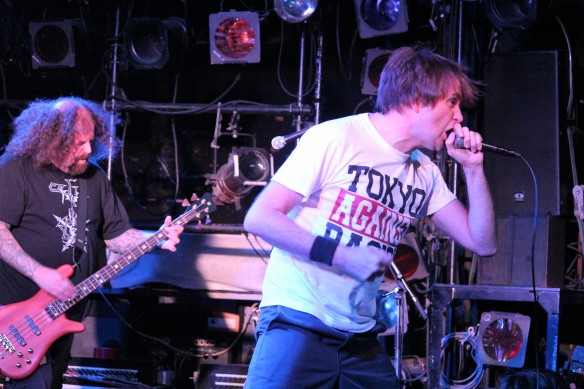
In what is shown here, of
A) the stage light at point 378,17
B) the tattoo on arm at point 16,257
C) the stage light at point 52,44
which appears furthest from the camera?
the stage light at point 52,44

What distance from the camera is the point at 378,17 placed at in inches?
229

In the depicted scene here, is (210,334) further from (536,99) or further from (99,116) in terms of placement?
(536,99)

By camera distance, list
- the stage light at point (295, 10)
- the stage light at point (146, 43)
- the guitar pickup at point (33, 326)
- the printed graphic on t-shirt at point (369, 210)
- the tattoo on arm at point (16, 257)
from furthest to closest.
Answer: the stage light at point (146, 43) → the stage light at point (295, 10) → the guitar pickup at point (33, 326) → the tattoo on arm at point (16, 257) → the printed graphic on t-shirt at point (369, 210)

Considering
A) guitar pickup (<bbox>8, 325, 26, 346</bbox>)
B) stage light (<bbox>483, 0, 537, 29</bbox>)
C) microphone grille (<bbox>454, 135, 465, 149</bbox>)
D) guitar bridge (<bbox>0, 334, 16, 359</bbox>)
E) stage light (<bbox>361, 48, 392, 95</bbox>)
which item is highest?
stage light (<bbox>483, 0, 537, 29</bbox>)

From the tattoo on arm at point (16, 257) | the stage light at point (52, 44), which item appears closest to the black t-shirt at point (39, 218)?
the tattoo on arm at point (16, 257)

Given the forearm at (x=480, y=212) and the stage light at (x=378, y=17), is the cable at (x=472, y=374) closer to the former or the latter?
the forearm at (x=480, y=212)

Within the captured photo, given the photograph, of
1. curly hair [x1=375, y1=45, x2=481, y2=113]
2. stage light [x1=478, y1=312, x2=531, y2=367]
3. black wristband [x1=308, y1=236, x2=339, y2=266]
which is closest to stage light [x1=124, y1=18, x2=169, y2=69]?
stage light [x1=478, y1=312, x2=531, y2=367]

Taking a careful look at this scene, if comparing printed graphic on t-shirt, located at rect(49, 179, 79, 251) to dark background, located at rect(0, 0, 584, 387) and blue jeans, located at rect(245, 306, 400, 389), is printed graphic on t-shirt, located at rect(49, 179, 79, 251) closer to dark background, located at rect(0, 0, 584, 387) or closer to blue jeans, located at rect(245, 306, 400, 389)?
dark background, located at rect(0, 0, 584, 387)

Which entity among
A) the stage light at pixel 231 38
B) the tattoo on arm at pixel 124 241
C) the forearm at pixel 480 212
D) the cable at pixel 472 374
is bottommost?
the cable at pixel 472 374

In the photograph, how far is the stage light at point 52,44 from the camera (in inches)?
248

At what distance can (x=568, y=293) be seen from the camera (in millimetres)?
4680

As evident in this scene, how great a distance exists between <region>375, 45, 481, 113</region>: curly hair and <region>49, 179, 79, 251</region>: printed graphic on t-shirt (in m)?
2.03

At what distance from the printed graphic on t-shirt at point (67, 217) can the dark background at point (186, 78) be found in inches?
64.3

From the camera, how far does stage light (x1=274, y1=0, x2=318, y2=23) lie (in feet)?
18.6
